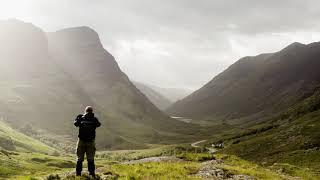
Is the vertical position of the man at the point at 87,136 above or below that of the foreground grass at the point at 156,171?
above

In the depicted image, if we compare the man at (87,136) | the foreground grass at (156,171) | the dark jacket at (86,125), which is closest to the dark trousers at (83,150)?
the man at (87,136)

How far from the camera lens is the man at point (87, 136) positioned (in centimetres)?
3055

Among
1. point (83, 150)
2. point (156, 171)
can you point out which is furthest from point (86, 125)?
point (156, 171)

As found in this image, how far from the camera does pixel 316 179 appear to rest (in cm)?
5156

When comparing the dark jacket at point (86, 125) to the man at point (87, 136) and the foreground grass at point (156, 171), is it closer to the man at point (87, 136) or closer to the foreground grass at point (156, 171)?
the man at point (87, 136)

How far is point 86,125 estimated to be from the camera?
100ft

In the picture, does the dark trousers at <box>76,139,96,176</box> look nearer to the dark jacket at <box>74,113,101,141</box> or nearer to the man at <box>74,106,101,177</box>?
the man at <box>74,106,101,177</box>

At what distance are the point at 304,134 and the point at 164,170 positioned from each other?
173m

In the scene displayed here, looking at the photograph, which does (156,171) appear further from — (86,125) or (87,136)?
(86,125)

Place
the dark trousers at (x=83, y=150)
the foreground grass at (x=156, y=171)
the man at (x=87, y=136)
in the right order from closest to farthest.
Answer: the man at (x=87, y=136) → the dark trousers at (x=83, y=150) → the foreground grass at (x=156, y=171)

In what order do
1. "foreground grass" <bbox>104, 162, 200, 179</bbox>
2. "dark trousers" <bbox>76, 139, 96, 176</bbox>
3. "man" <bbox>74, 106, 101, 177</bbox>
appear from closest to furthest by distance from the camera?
"man" <bbox>74, 106, 101, 177</bbox>
"dark trousers" <bbox>76, 139, 96, 176</bbox>
"foreground grass" <bbox>104, 162, 200, 179</bbox>

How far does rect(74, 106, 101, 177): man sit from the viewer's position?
100 feet

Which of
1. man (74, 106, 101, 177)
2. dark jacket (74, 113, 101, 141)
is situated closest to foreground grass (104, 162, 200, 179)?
man (74, 106, 101, 177)

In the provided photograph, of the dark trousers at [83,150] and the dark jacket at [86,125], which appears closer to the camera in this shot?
the dark jacket at [86,125]
